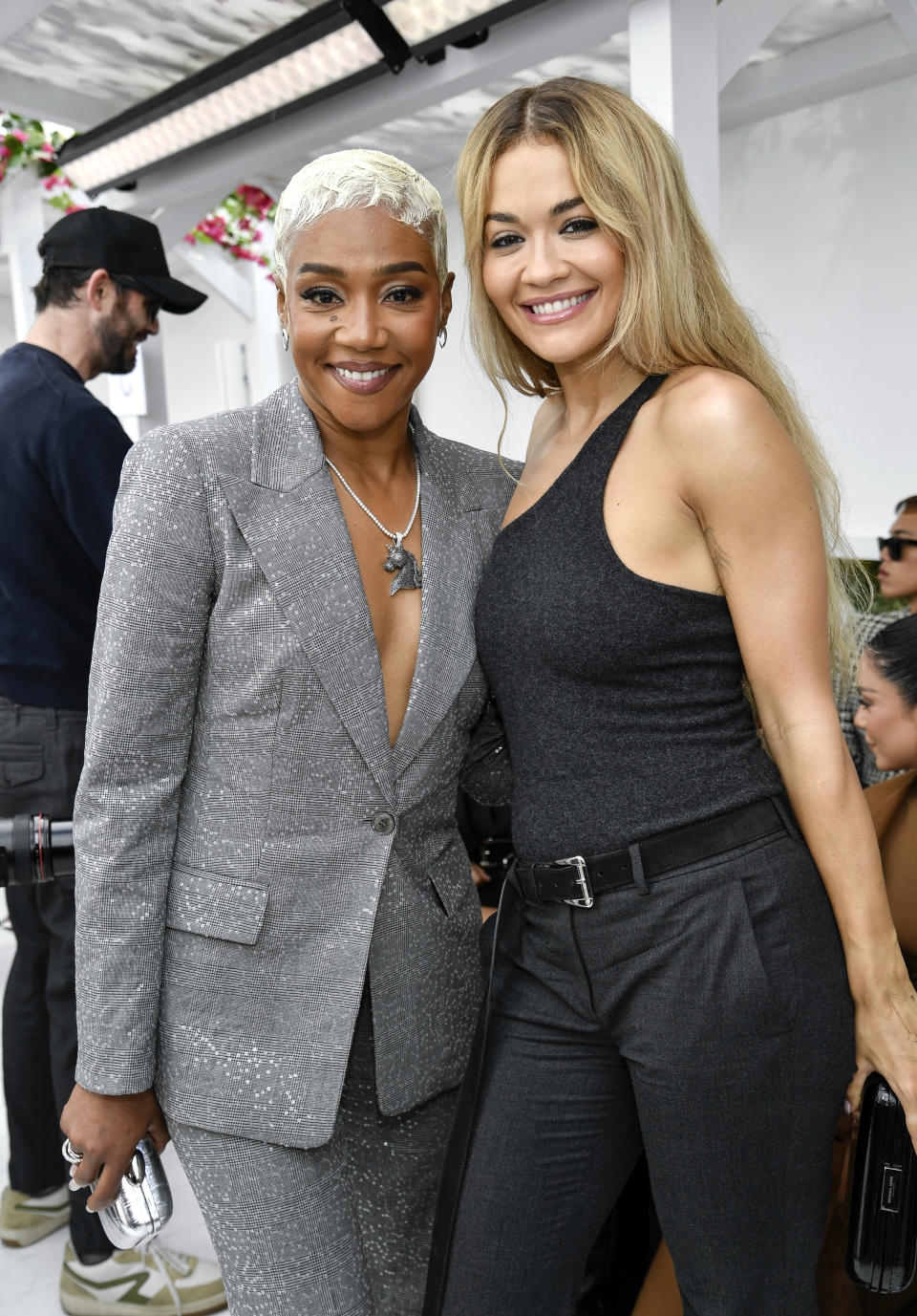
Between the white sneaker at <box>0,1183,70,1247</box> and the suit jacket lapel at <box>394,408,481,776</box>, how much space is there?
180 cm

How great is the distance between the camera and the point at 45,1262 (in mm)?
2498

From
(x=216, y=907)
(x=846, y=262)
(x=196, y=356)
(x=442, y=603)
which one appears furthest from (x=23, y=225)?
(x=196, y=356)

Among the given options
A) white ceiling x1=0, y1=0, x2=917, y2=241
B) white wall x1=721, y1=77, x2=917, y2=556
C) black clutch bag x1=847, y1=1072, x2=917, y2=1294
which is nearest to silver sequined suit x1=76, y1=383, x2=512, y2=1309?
black clutch bag x1=847, y1=1072, x2=917, y2=1294

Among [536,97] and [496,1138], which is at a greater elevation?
[536,97]

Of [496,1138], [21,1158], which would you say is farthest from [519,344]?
[21,1158]

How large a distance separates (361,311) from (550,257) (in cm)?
22

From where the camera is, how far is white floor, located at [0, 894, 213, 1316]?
2.35 m

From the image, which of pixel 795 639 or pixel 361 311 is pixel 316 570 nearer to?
pixel 361 311

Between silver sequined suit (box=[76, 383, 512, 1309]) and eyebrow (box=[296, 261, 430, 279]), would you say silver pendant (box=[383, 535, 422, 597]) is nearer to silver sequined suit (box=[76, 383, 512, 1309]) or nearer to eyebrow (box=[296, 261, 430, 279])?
silver sequined suit (box=[76, 383, 512, 1309])

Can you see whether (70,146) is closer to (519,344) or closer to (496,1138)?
(519,344)

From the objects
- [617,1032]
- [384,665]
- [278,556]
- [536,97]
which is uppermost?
[536,97]

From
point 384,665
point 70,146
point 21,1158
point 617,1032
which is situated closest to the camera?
point 617,1032

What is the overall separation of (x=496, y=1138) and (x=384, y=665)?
1.78 feet

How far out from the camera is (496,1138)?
4.34 ft
